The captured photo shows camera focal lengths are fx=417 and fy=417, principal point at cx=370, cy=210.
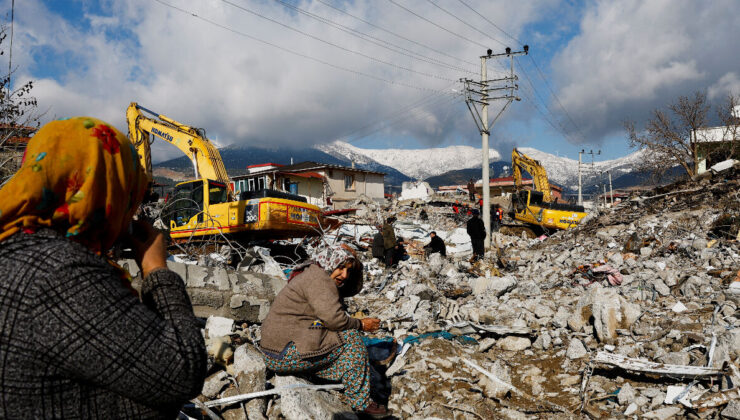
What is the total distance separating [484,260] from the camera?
11.1 m

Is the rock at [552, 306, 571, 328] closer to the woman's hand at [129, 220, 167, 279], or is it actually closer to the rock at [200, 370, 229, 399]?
the rock at [200, 370, 229, 399]

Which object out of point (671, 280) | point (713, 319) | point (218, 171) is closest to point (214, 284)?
point (713, 319)

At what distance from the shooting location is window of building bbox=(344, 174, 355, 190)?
35.5 metres

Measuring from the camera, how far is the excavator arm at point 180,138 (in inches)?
420

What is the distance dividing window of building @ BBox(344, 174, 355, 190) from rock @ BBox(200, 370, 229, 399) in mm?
32293

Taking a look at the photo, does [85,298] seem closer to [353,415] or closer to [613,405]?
[353,415]

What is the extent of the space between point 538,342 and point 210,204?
779 cm

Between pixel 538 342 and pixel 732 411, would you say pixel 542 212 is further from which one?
pixel 732 411

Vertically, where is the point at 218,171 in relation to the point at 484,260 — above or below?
above

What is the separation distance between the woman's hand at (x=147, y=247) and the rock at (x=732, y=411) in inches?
137

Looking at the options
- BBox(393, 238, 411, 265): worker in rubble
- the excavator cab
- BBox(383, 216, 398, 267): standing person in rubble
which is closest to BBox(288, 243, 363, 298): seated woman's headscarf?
the excavator cab

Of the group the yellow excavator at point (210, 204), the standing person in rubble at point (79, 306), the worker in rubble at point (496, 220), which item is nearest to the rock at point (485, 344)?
the standing person in rubble at point (79, 306)

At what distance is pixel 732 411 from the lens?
106 inches

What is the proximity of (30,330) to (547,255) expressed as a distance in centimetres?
1112
